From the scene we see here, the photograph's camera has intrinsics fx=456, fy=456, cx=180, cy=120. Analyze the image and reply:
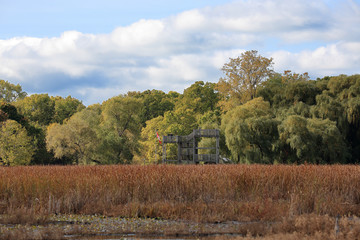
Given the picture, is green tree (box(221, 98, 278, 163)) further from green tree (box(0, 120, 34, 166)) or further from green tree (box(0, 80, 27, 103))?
green tree (box(0, 80, 27, 103))

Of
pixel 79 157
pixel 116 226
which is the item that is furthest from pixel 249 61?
pixel 116 226

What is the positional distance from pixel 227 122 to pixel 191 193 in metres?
30.3

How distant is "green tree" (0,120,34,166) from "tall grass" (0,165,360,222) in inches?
1210

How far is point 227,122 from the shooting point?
147ft

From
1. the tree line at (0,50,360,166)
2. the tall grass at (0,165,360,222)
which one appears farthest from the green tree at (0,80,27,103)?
the tall grass at (0,165,360,222)

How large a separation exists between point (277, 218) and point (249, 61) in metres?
43.1

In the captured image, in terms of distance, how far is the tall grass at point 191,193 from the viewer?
1273 cm

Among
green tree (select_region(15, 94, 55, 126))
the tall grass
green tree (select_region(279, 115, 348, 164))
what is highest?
green tree (select_region(15, 94, 55, 126))

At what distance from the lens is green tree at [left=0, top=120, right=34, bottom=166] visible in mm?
45562

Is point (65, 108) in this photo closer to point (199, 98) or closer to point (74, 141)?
point (74, 141)

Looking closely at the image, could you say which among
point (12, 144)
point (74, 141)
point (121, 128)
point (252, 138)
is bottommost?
point (12, 144)

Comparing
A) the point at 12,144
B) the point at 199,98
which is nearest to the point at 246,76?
the point at 199,98

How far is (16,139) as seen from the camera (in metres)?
45.7

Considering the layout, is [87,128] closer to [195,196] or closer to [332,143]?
[332,143]
